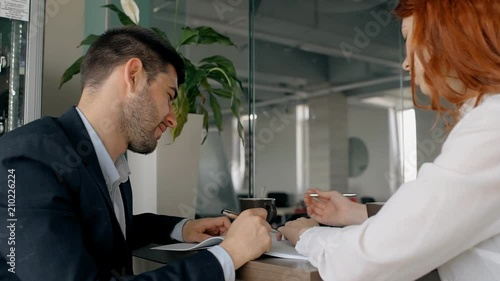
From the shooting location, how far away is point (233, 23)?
124 inches

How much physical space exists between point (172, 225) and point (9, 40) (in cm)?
82

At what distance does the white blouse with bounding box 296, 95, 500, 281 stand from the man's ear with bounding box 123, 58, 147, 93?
611 mm

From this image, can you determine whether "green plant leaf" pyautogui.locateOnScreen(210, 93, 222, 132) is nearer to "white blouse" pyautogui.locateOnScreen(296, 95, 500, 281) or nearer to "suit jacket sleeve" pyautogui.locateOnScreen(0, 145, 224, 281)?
"suit jacket sleeve" pyautogui.locateOnScreen(0, 145, 224, 281)

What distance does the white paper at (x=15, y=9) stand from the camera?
142cm

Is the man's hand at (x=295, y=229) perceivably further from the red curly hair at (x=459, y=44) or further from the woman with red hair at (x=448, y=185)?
the red curly hair at (x=459, y=44)

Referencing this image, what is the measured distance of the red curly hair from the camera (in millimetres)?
650

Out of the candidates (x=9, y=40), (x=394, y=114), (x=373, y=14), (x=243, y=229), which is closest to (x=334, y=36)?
(x=373, y=14)

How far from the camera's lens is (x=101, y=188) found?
88cm

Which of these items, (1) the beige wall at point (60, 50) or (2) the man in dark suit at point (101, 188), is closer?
(2) the man in dark suit at point (101, 188)

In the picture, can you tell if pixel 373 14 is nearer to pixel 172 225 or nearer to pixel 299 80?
pixel 299 80

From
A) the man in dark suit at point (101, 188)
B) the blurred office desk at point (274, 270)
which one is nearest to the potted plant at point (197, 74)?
the man in dark suit at point (101, 188)

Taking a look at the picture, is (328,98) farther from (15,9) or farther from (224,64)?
(15,9)

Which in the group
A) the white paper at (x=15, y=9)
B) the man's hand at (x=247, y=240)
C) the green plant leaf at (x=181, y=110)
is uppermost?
the white paper at (x=15, y=9)

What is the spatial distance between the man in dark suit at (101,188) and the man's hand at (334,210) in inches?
7.7
